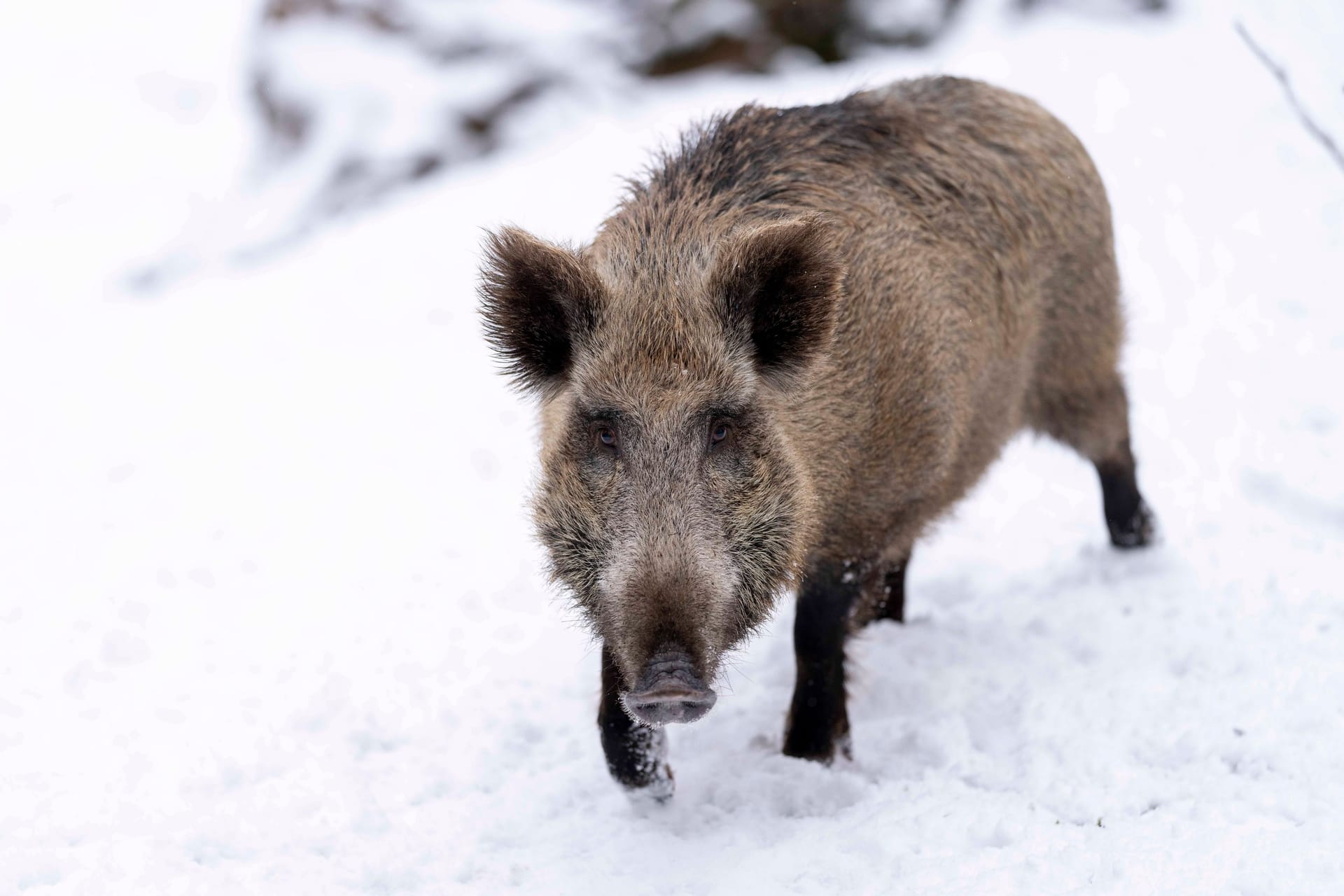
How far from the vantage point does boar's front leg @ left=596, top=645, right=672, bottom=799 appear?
4102 millimetres

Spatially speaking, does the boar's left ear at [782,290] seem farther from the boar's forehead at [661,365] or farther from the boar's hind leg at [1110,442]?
the boar's hind leg at [1110,442]

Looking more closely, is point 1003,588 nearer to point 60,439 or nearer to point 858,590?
point 858,590

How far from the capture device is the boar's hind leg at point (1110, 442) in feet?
18.0

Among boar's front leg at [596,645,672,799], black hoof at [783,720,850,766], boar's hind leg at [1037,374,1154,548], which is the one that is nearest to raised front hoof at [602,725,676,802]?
boar's front leg at [596,645,672,799]

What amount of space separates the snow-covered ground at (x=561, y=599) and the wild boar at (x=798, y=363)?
466mm

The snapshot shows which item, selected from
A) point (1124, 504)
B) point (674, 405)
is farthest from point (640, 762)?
point (1124, 504)

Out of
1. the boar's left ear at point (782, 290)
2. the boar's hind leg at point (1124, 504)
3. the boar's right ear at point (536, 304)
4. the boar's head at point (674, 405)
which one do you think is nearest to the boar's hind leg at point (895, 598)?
the boar's hind leg at point (1124, 504)

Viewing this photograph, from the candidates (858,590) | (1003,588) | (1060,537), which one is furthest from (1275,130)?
(858,590)

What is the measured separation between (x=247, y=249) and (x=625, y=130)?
11.6 ft

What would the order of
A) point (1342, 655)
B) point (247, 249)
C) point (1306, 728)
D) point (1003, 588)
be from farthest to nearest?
point (247, 249)
point (1003, 588)
point (1342, 655)
point (1306, 728)

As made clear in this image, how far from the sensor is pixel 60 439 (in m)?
7.62

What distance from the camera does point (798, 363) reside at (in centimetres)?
362

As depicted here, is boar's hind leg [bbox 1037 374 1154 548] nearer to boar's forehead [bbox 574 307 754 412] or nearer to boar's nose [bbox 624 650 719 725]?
boar's forehead [bbox 574 307 754 412]

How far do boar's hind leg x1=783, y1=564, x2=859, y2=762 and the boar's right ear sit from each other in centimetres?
131
